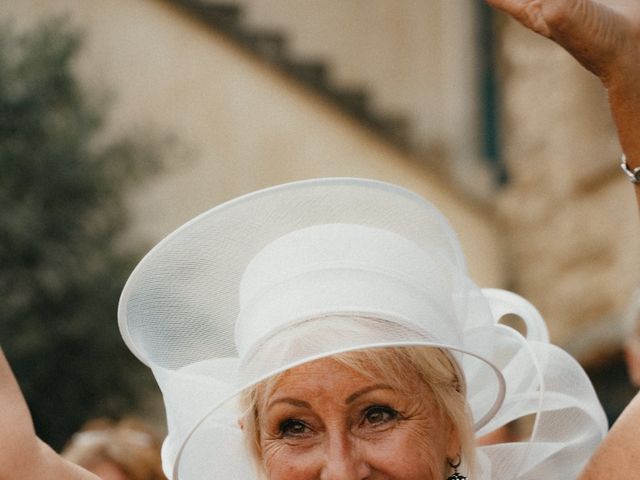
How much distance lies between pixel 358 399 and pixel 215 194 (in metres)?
9.67

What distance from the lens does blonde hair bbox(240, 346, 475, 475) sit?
2695mm

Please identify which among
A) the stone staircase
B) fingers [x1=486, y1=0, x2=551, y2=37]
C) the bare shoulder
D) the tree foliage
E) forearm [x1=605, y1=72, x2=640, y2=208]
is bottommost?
the tree foliage

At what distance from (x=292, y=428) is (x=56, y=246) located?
8954 millimetres

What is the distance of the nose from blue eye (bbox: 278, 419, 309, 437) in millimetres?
69

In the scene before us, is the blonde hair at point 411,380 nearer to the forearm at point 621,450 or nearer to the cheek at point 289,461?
the cheek at point 289,461

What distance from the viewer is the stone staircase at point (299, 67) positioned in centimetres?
1224

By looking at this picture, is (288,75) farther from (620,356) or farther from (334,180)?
(334,180)

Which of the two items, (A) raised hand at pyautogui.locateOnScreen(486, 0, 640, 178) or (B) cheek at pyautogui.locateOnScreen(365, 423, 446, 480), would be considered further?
(B) cheek at pyautogui.locateOnScreen(365, 423, 446, 480)

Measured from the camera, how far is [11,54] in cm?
1139

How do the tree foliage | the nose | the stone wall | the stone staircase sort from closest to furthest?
1. the nose
2. the stone wall
3. the tree foliage
4. the stone staircase

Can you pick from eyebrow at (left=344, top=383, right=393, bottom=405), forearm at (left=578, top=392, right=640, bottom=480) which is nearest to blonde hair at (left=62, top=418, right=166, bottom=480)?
eyebrow at (left=344, top=383, right=393, bottom=405)

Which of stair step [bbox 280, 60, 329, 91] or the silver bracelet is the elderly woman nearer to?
the silver bracelet

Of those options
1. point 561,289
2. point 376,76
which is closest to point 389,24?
point 376,76

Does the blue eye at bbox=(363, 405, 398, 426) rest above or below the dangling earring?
above
